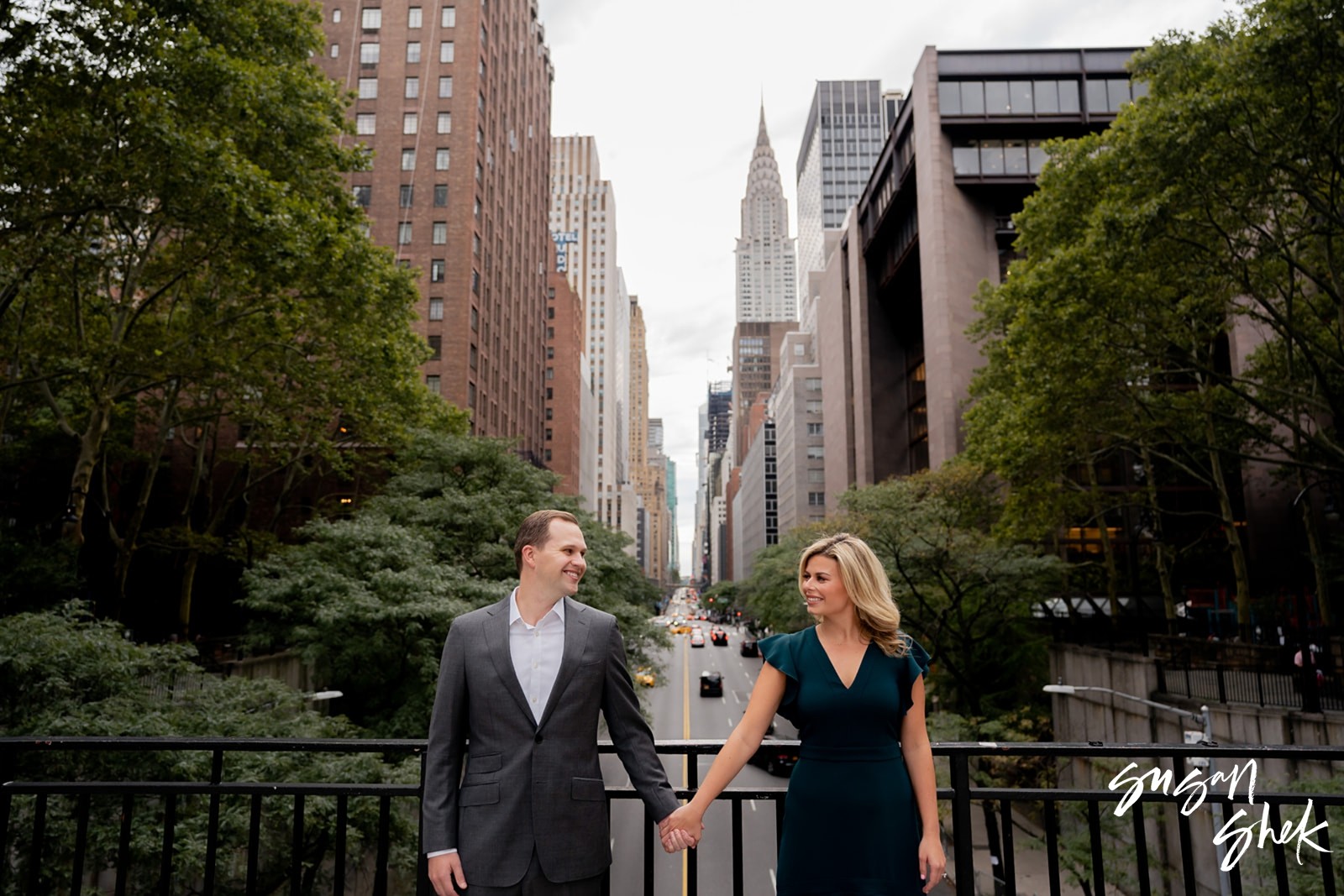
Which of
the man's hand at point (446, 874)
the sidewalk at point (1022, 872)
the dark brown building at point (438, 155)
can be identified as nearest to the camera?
the man's hand at point (446, 874)

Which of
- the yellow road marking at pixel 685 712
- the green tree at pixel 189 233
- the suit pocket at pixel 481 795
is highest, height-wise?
the green tree at pixel 189 233

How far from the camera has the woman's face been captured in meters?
3.28

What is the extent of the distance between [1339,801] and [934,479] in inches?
1350

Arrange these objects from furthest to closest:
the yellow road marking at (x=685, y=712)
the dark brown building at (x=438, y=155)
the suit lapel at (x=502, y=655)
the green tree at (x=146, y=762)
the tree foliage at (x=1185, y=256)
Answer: the dark brown building at (x=438, y=155) → the yellow road marking at (x=685, y=712) → the tree foliage at (x=1185, y=256) → the green tree at (x=146, y=762) → the suit lapel at (x=502, y=655)

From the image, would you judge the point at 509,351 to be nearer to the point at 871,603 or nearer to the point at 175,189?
the point at 175,189

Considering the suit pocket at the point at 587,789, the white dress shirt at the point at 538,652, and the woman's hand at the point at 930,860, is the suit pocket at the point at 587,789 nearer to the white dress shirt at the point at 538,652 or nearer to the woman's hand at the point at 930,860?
the white dress shirt at the point at 538,652

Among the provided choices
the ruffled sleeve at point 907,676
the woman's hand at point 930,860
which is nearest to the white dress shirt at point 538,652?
the ruffled sleeve at point 907,676

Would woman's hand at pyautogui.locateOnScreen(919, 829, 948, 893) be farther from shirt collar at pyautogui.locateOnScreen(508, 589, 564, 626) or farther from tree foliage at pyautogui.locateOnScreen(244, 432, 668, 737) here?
tree foliage at pyautogui.locateOnScreen(244, 432, 668, 737)

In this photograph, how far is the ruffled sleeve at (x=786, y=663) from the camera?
10.7 ft

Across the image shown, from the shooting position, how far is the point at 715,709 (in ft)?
151

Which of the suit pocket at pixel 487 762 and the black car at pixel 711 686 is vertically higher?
the suit pocket at pixel 487 762

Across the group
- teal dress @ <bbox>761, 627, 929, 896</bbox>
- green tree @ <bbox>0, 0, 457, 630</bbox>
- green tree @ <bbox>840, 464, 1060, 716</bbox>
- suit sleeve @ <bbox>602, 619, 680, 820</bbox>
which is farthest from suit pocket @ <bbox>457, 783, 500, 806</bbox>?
green tree @ <bbox>840, 464, 1060, 716</bbox>

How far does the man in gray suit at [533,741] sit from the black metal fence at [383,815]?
41 centimetres

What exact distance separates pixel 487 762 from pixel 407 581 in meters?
17.1
